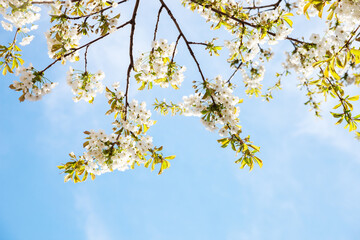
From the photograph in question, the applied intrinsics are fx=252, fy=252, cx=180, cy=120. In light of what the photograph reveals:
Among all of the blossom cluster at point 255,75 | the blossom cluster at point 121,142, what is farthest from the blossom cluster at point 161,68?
the blossom cluster at point 255,75

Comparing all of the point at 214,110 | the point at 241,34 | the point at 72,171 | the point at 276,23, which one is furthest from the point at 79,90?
the point at 276,23

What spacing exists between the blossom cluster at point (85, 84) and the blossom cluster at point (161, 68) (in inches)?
22.4

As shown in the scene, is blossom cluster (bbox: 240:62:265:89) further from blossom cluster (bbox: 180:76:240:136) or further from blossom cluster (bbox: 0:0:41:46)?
blossom cluster (bbox: 0:0:41:46)

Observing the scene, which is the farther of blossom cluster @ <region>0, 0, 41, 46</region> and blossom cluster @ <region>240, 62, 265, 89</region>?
blossom cluster @ <region>240, 62, 265, 89</region>

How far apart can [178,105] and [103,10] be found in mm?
1788

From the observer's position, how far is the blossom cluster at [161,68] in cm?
363

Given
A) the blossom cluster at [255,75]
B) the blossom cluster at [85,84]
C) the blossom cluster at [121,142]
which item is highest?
the blossom cluster at [255,75]

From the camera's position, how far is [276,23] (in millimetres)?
3250

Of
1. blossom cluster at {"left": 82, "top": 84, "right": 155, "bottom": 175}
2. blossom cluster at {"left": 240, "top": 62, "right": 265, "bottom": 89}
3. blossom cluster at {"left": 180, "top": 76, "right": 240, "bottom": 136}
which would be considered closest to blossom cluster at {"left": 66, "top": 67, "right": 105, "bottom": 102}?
blossom cluster at {"left": 82, "top": 84, "right": 155, "bottom": 175}

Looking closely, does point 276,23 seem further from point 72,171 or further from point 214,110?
point 72,171

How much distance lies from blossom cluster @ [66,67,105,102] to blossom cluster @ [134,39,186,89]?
1.87 feet

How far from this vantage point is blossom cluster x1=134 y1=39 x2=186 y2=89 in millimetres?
3631

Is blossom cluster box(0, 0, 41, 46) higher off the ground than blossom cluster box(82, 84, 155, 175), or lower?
higher

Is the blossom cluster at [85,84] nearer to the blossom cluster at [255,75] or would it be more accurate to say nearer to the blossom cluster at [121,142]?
the blossom cluster at [121,142]
